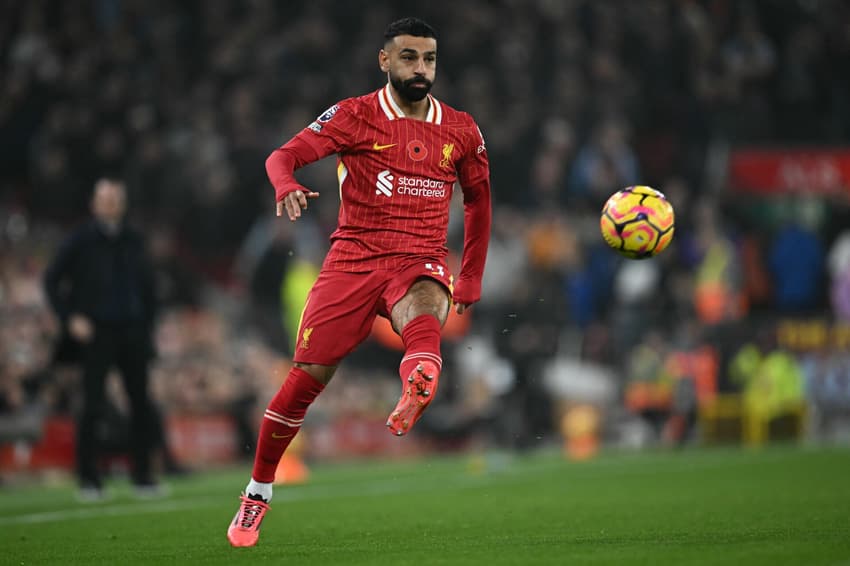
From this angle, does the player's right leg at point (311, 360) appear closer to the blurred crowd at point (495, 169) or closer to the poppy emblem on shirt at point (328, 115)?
the poppy emblem on shirt at point (328, 115)

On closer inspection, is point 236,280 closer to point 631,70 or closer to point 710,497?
point 631,70

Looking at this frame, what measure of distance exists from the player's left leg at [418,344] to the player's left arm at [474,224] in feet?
1.39

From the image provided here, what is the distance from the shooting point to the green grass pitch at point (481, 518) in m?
7.14

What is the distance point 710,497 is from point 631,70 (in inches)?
488

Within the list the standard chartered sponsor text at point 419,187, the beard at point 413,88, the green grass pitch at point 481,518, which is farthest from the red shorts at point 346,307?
the green grass pitch at point 481,518

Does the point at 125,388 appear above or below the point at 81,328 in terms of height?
below

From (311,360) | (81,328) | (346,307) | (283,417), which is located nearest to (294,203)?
(346,307)

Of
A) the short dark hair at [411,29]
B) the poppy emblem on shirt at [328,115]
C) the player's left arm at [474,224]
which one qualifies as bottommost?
the player's left arm at [474,224]

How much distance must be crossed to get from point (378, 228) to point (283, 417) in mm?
1068

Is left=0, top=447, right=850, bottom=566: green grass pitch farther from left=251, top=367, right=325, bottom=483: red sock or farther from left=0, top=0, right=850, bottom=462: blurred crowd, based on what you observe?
left=0, top=0, right=850, bottom=462: blurred crowd

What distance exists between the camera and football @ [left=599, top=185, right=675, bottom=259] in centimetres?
838

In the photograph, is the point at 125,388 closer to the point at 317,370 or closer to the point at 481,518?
the point at 481,518

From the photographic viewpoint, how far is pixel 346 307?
7.71 m

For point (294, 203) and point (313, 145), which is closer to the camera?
point (294, 203)
